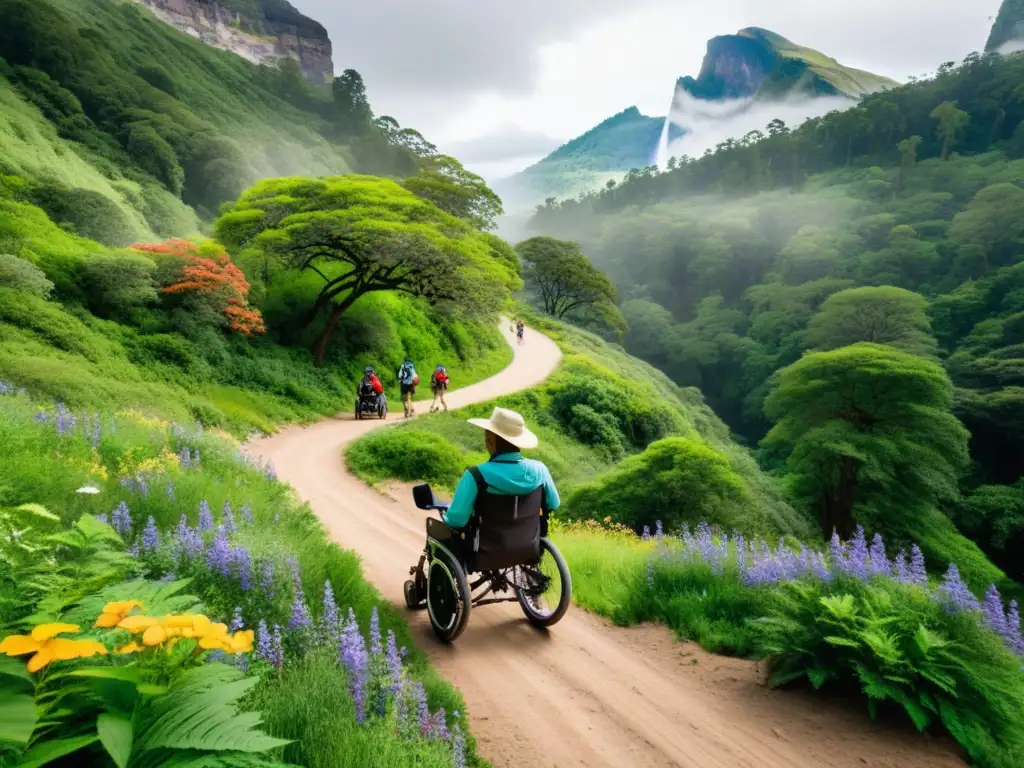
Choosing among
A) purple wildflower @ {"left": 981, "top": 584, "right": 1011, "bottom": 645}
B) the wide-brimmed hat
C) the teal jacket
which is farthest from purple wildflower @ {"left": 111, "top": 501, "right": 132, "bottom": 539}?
purple wildflower @ {"left": 981, "top": 584, "right": 1011, "bottom": 645}

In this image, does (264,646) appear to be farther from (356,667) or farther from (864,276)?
(864,276)

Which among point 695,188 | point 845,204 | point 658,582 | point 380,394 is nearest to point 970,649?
point 658,582

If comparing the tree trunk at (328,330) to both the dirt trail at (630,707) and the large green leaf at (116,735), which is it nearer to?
the dirt trail at (630,707)

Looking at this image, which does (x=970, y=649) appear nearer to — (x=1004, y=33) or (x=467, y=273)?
(x=467, y=273)

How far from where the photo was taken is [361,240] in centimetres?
2039

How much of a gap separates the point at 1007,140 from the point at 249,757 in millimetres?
115880

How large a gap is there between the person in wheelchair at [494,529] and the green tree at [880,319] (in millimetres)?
42999

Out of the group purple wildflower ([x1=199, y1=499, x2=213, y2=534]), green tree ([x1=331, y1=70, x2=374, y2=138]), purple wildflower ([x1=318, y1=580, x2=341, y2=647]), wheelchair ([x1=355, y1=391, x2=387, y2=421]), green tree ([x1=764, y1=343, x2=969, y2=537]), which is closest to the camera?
purple wildflower ([x1=318, y1=580, x2=341, y2=647])

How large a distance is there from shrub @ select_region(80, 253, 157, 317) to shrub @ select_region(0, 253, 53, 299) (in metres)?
1.45

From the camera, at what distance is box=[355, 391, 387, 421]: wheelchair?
18.5 m

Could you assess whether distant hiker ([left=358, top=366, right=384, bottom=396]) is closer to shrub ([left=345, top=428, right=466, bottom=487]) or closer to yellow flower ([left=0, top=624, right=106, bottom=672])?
shrub ([left=345, top=428, right=466, bottom=487])

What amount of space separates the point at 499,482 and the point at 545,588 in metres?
1.19

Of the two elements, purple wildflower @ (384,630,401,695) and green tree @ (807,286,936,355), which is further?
green tree @ (807,286,936,355)

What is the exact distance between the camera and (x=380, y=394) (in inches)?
734
